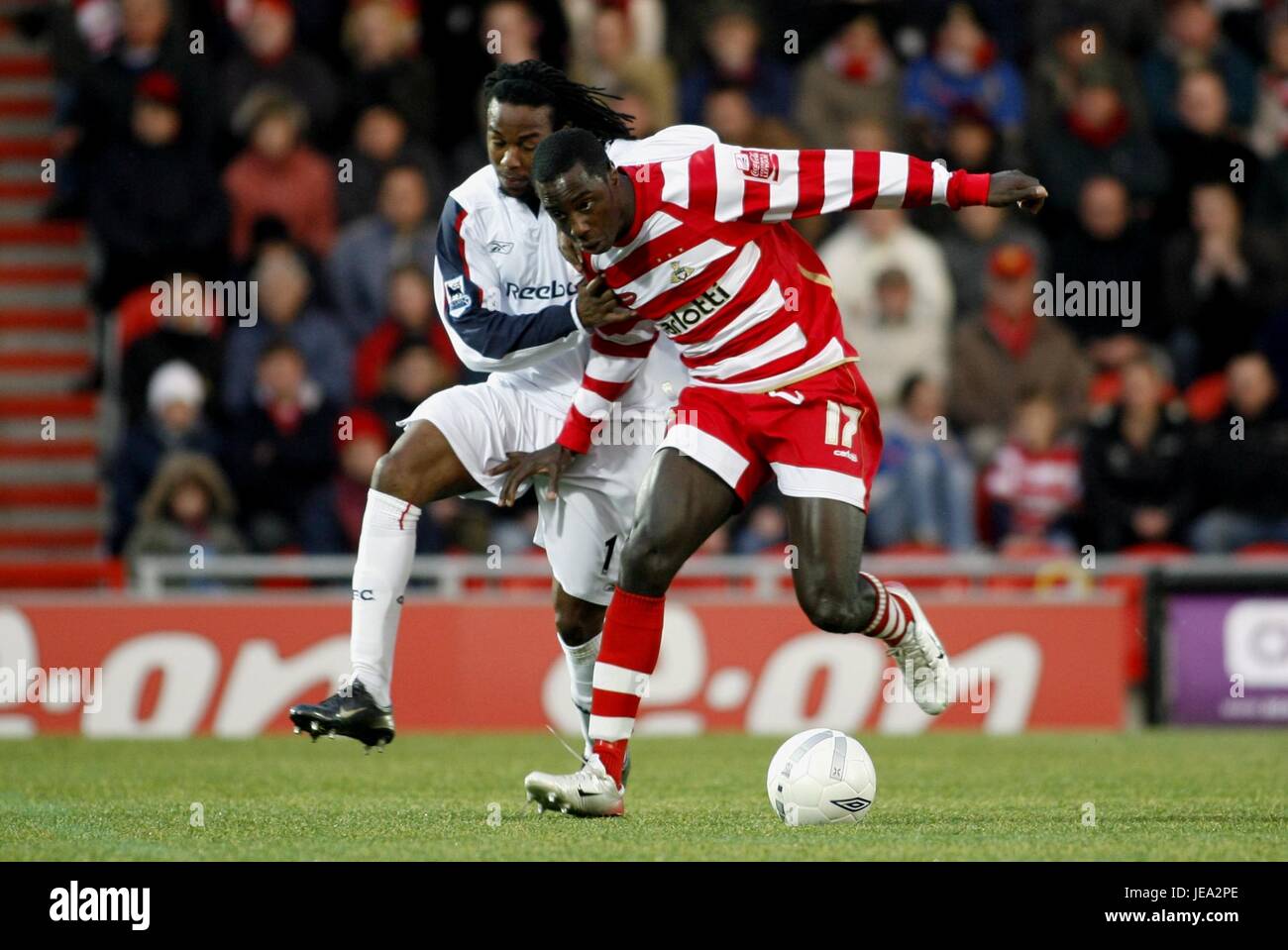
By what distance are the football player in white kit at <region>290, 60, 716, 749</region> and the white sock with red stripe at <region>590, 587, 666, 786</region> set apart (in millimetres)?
741

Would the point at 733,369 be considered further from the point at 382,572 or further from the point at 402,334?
the point at 402,334

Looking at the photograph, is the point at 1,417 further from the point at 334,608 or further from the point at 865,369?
the point at 865,369

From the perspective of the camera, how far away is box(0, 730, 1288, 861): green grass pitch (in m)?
5.70

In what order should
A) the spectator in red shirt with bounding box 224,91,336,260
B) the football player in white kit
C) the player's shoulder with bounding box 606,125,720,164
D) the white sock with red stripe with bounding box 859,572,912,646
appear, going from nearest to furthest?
1. the player's shoulder with bounding box 606,125,720,164
2. the football player in white kit
3. the white sock with red stripe with bounding box 859,572,912,646
4. the spectator in red shirt with bounding box 224,91,336,260

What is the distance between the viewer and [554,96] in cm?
704

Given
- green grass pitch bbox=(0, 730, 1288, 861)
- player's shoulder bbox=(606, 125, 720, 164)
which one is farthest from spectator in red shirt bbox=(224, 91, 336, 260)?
player's shoulder bbox=(606, 125, 720, 164)

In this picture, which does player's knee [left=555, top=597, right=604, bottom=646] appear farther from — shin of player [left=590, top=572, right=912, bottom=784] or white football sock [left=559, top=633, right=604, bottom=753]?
shin of player [left=590, top=572, right=912, bottom=784]

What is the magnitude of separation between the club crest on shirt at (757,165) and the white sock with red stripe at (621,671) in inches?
55.5

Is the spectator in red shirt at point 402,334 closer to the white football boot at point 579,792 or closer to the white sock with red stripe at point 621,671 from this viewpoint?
the white sock with red stripe at point 621,671

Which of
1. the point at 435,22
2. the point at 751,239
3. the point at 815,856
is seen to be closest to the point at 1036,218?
the point at 435,22

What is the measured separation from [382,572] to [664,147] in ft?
5.79

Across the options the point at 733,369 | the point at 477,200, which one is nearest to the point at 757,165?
the point at 733,369

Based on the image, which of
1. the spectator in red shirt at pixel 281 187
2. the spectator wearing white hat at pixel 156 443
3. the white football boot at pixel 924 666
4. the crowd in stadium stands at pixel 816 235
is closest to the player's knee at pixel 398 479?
the white football boot at pixel 924 666

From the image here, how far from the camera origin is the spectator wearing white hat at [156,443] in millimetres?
12812
